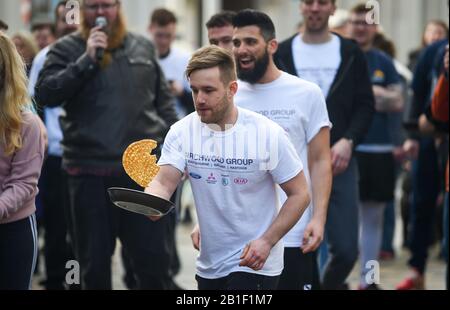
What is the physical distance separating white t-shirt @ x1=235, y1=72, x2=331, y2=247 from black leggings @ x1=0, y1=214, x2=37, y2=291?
1359 millimetres

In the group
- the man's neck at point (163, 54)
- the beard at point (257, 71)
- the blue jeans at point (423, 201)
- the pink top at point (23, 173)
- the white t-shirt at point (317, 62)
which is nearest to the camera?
the pink top at point (23, 173)

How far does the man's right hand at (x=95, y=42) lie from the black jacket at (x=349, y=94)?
107 cm

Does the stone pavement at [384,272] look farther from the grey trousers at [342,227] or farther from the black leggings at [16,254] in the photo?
the black leggings at [16,254]

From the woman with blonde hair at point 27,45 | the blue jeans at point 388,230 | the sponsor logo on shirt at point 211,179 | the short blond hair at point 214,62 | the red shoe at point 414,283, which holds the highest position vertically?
the short blond hair at point 214,62

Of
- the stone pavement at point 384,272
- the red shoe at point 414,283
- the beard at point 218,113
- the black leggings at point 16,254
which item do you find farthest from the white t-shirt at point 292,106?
the red shoe at point 414,283

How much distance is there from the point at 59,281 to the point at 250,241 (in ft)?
12.9

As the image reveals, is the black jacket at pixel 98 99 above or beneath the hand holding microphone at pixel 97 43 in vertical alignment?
beneath

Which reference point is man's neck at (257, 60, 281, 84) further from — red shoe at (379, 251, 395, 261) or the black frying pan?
red shoe at (379, 251, 395, 261)

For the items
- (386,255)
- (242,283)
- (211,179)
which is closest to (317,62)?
(211,179)

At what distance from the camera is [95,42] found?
710 centimetres

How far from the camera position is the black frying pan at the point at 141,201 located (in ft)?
17.0

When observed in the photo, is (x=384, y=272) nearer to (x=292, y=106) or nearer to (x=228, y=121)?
(x=292, y=106)
